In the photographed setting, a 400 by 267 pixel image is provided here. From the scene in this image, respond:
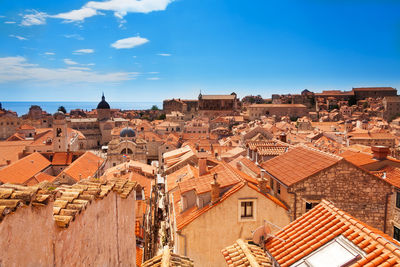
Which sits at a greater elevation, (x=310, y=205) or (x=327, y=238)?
(x=327, y=238)

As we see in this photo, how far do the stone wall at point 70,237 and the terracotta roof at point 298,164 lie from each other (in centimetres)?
652

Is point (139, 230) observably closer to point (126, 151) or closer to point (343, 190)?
point (343, 190)

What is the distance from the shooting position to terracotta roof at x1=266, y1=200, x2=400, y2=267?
4752 mm

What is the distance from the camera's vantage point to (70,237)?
385 cm

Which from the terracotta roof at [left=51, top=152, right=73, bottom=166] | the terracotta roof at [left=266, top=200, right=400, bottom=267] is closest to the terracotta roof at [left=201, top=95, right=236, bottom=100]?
the terracotta roof at [left=51, top=152, right=73, bottom=166]

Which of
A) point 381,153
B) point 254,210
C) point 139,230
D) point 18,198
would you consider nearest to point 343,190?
point 254,210

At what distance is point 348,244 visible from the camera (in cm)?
534

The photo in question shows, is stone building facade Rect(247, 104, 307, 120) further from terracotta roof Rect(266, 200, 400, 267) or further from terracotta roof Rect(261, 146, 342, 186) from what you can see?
terracotta roof Rect(266, 200, 400, 267)

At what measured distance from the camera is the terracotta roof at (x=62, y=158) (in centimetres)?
4178

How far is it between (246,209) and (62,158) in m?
39.1

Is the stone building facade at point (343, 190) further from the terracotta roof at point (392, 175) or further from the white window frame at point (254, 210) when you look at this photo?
the terracotta roof at point (392, 175)

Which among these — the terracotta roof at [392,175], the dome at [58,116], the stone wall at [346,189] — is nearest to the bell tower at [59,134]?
the dome at [58,116]

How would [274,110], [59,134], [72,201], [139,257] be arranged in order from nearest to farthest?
[72,201]
[139,257]
[59,134]
[274,110]

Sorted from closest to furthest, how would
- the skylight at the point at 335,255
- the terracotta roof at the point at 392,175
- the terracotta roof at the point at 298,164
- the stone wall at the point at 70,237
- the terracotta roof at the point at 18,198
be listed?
the terracotta roof at the point at 18,198 < the stone wall at the point at 70,237 < the skylight at the point at 335,255 < the terracotta roof at the point at 298,164 < the terracotta roof at the point at 392,175
